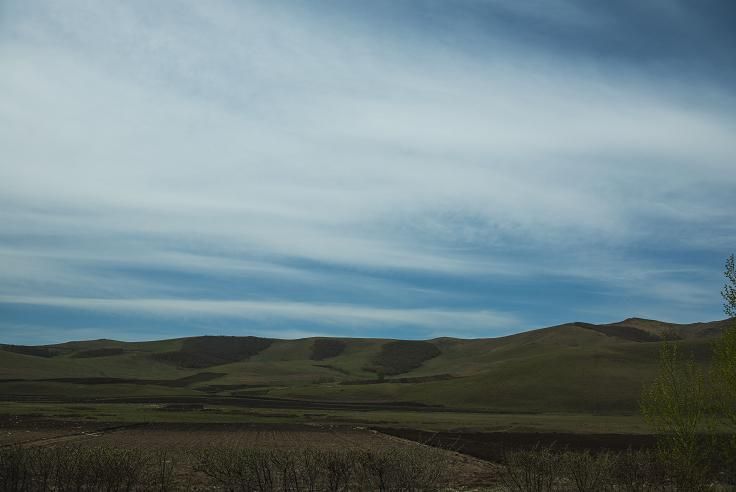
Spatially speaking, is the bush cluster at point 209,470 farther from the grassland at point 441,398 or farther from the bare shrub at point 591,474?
the grassland at point 441,398

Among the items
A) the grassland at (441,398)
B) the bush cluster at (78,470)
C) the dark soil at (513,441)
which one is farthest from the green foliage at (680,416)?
the grassland at (441,398)

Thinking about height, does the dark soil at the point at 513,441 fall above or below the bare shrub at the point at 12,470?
below

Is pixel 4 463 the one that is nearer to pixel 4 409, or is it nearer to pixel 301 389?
pixel 4 409

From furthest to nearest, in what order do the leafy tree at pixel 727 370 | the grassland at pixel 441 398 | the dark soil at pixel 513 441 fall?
the grassland at pixel 441 398
the dark soil at pixel 513 441
the leafy tree at pixel 727 370

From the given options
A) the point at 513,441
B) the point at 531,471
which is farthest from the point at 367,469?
the point at 513,441

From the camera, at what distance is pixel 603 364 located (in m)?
147

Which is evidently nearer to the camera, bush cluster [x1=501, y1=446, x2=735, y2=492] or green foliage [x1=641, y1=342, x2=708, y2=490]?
green foliage [x1=641, y1=342, x2=708, y2=490]

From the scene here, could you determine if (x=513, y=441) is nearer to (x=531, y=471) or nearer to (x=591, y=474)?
(x=531, y=471)

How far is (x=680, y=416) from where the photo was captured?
1008 inches

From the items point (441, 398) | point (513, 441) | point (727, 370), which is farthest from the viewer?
point (441, 398)

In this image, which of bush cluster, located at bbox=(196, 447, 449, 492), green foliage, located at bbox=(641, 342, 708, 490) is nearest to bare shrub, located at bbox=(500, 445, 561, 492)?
bush cluster, located at bbox=(196, 447, 449, 492)

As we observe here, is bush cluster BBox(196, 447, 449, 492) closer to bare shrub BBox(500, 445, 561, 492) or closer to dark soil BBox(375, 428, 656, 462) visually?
bare shrub BBox(500, 445, 561, 492)

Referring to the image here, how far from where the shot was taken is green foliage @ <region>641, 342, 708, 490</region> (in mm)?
24688

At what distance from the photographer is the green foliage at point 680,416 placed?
24.7 meters
